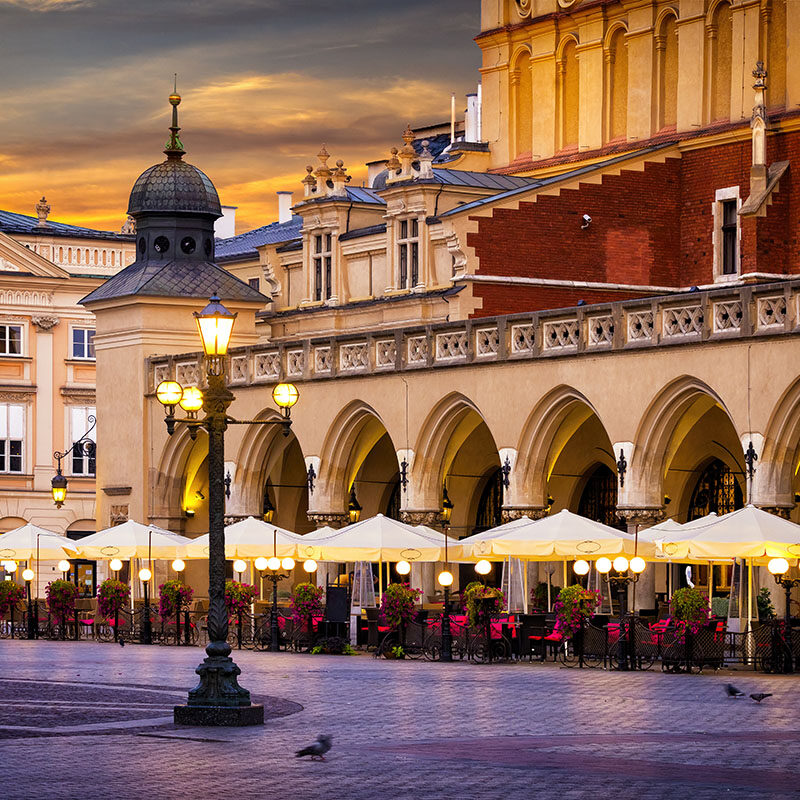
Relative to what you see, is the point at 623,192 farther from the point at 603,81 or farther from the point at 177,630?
the point at 177,630

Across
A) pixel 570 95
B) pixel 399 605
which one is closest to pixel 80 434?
pixel 570 95

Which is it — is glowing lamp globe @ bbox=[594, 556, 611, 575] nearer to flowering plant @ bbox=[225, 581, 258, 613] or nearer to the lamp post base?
flowering plant @ bbox=[225, 581, 258, 613]

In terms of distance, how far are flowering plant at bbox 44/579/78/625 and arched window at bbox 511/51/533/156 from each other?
18952 mm

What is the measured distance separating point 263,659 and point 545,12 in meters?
25.9

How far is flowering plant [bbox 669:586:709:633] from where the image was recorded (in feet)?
106

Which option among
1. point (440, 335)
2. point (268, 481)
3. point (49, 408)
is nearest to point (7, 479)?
point (49, 408)

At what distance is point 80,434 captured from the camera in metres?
71.9

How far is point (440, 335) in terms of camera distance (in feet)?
142

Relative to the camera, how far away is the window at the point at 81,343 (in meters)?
72.1

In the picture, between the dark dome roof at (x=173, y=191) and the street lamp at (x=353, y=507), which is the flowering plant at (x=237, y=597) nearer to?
the street lamp at (x=353, y=507)

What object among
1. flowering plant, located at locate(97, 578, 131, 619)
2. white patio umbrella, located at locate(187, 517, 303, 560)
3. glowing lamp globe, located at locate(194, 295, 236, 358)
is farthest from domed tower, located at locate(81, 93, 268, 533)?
glowing lamp globe, located at locate(194, 295, 236, 358)

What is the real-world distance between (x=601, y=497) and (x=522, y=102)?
14681mm

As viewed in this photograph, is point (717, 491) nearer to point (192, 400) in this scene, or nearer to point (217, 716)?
point (192, 400)

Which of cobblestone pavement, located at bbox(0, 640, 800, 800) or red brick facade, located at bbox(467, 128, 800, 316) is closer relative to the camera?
cobblestone pavement, located at bbox(0, 640, 800, 800)
